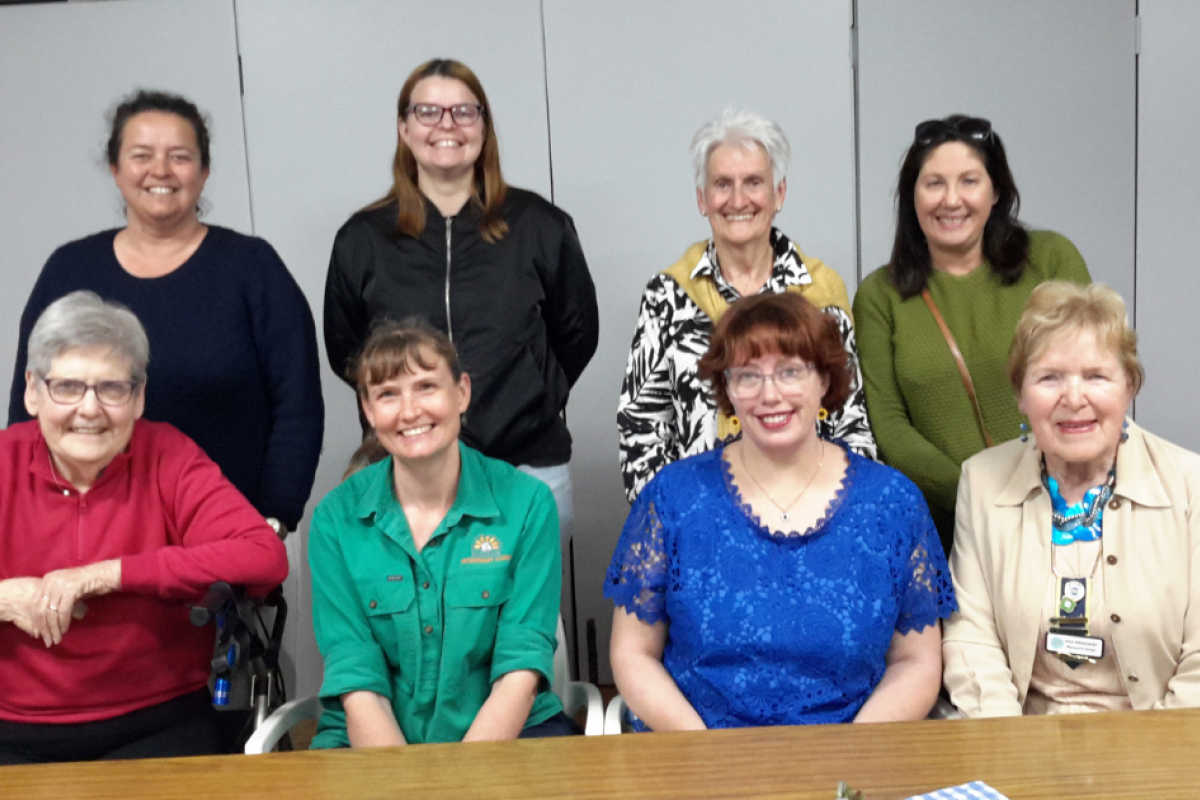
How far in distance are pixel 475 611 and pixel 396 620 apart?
0.14 m

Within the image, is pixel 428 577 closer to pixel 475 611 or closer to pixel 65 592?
pixel 475 611

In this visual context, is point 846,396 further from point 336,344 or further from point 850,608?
point 336,344

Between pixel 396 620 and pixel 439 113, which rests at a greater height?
pixel 439 113

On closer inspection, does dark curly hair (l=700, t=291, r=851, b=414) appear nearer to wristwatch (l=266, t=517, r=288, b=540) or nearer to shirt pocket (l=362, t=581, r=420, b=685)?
shirt pocket (l=362, t=581, r=420, b=685)

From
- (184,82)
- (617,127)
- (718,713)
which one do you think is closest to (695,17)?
(617,127)

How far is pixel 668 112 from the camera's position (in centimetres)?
370

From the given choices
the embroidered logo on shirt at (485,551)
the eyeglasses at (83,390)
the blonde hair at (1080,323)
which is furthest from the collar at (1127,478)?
the eyeglasses at (83,390)

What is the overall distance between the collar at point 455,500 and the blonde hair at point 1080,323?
39.6 inches

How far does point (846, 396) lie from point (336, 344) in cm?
134

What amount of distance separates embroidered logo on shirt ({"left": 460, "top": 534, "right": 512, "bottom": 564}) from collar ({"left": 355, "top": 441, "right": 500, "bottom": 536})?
0.14 ft

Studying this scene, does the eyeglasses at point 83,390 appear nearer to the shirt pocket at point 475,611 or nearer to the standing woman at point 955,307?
the shirt pocket at point 475,611

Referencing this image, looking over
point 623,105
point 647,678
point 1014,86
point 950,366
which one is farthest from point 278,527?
point 1014,86

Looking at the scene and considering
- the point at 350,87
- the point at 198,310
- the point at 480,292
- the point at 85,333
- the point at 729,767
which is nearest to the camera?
the point at 729,767

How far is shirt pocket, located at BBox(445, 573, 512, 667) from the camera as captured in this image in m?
2.03
